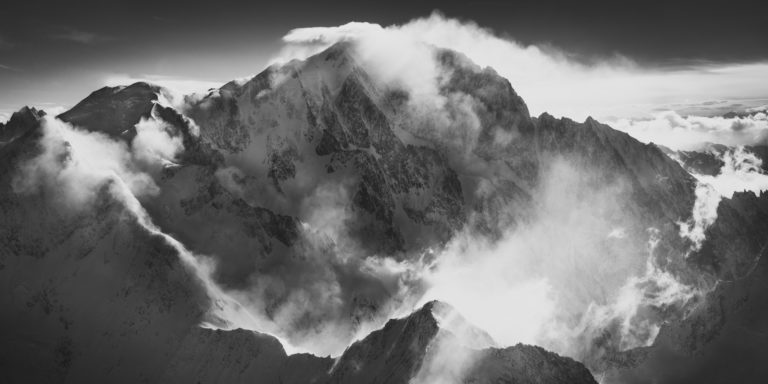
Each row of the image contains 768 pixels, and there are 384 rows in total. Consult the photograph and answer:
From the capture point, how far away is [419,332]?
150 m

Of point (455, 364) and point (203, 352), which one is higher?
point (455, 364)

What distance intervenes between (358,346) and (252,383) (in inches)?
1565

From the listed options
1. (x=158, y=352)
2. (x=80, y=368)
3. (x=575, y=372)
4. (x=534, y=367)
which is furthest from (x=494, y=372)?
(x=80, y=368)

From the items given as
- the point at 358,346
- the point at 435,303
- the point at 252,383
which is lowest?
the point at 252,383

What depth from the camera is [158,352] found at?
198m

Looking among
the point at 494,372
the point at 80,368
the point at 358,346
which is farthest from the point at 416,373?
the point at 80,368

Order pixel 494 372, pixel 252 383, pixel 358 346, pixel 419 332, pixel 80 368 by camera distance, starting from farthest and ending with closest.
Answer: pixel 80 368
pixel 252 383
pixel 358 346
pixel 419 332
pixel 494 372

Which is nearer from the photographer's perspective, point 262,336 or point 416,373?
point 416,373

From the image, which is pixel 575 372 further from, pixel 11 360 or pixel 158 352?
pixel 11 360

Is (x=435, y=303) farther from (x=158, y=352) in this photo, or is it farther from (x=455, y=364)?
(x=158, y=352)

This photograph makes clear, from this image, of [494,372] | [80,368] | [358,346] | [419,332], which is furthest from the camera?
[80,368]

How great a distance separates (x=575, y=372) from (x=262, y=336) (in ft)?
326

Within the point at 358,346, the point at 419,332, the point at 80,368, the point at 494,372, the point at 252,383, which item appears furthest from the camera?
the point at 80,368

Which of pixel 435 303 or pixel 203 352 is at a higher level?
pixel 435 303
